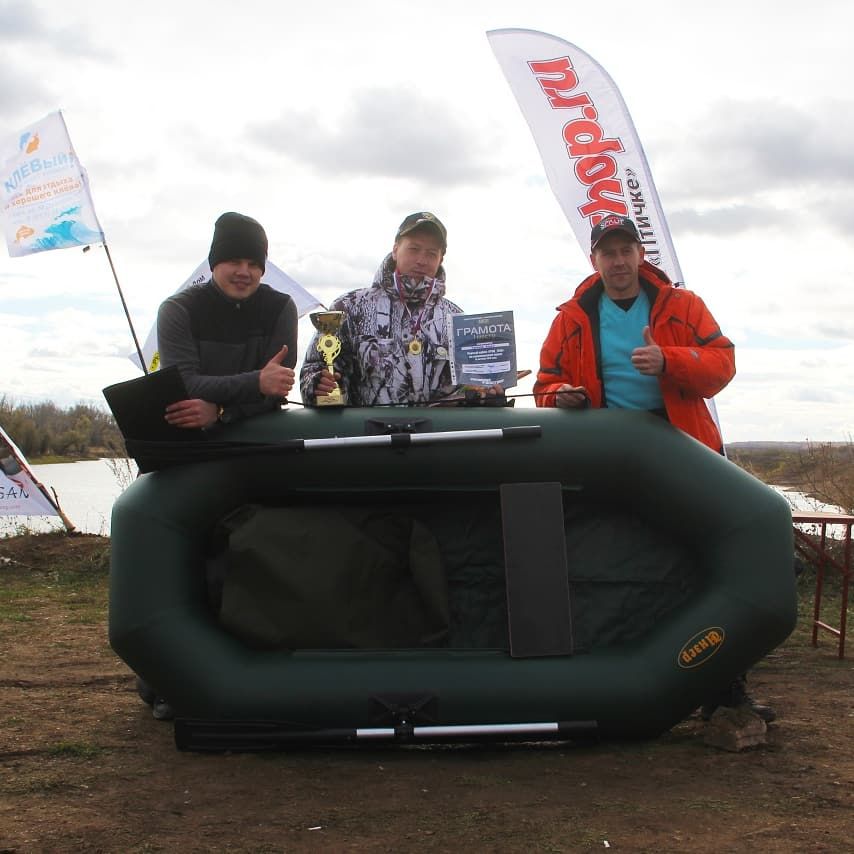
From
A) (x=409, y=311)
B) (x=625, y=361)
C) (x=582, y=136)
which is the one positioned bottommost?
(x=625, y=361)

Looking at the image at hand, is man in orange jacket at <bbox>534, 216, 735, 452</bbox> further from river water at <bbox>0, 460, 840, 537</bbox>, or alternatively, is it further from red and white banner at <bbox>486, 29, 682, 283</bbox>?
river water at <bbox>0, 460, 840, 537</bbox>

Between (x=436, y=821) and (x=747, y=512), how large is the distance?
1.41 m

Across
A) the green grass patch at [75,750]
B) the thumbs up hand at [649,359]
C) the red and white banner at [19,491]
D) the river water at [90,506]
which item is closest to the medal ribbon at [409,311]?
the thumbs up hand at [649,359]

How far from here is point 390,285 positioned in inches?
147

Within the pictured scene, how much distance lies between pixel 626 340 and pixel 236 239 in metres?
1.40

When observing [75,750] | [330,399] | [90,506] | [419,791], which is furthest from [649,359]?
[90,506]

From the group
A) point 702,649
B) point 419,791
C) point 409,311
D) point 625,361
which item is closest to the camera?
point 419,791

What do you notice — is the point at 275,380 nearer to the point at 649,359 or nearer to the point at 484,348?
the point at 484,348

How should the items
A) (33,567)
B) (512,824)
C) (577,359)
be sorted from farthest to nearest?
(33,567), (577,359), (512,824)

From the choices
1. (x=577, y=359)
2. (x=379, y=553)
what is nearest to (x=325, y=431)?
(x=379, y=553)

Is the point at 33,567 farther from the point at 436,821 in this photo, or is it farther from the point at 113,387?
the point at 436,821

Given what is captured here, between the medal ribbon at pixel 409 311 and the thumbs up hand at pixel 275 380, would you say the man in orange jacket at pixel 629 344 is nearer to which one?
the medal ribbon at pixel 409 311

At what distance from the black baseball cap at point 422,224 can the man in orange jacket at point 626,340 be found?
529 mm

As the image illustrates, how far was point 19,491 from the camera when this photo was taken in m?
8.73
